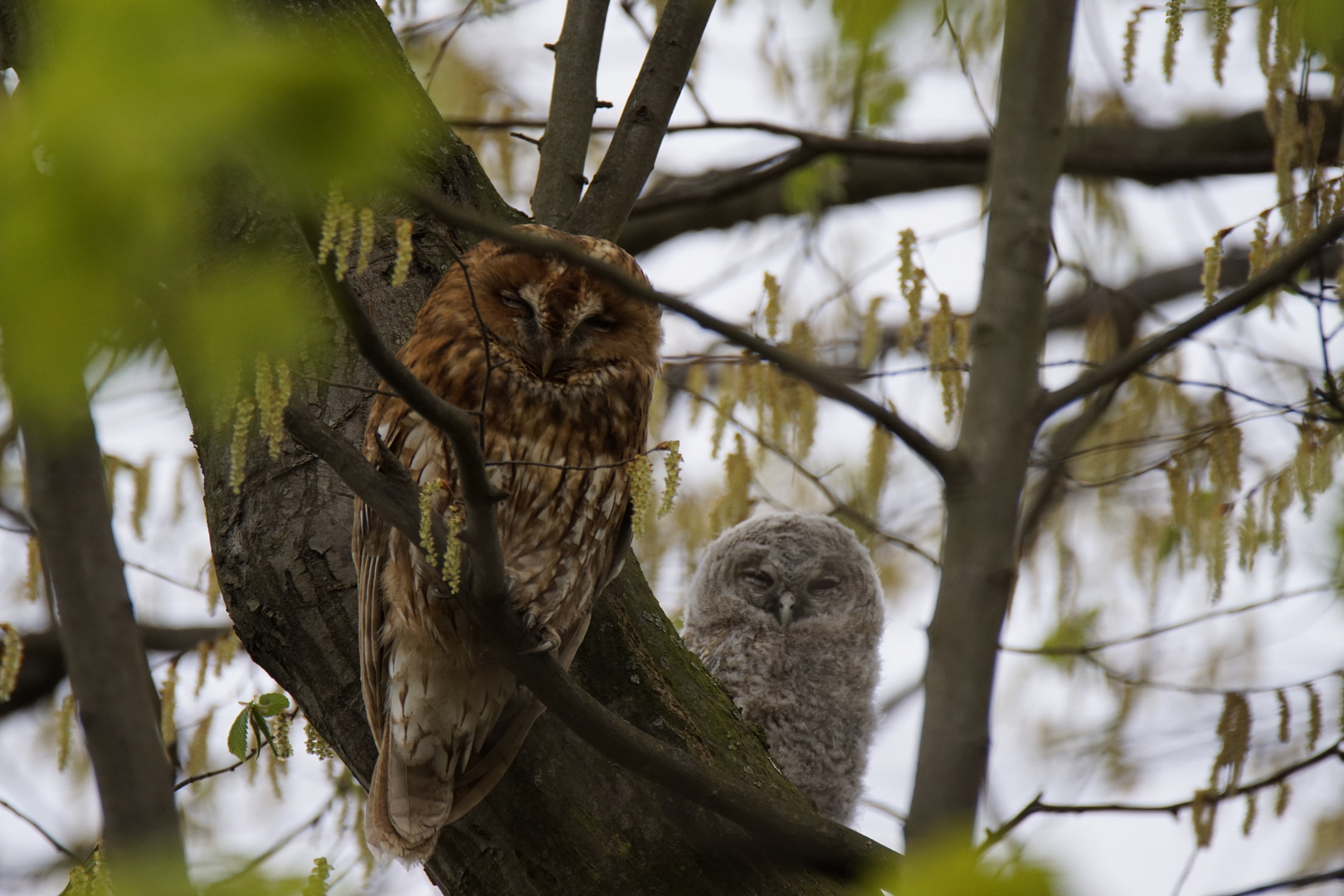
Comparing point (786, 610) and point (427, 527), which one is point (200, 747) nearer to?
point (786, 610)

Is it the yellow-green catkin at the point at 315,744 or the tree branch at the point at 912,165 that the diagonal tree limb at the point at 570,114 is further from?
the yellow-green catkin at the point at 315,744

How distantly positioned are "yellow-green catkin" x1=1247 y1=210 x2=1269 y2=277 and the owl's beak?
1848 mm

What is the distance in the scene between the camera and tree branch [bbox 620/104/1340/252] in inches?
141

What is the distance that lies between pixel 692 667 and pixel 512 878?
1.87ft

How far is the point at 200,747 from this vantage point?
10.8 feet

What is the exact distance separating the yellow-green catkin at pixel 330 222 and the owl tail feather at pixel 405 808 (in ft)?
4.27

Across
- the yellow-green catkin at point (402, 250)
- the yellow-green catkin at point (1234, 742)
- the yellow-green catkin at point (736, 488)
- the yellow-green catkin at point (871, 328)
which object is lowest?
the yellow-green catkin at point (1234, 742)

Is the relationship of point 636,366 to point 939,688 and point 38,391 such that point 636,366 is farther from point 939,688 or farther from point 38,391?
point 38,391

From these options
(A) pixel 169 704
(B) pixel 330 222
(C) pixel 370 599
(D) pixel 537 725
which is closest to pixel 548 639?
(D) pixel 537 725

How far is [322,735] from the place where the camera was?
94.2 inches

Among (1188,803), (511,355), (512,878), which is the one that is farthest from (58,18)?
(1188,803)

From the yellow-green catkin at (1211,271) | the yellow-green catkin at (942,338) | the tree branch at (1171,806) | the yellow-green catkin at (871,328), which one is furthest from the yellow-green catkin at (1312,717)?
the yellow-green catkin at (871,328)

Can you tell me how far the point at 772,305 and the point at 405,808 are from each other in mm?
1775

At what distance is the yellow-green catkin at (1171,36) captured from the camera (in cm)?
A: 168
